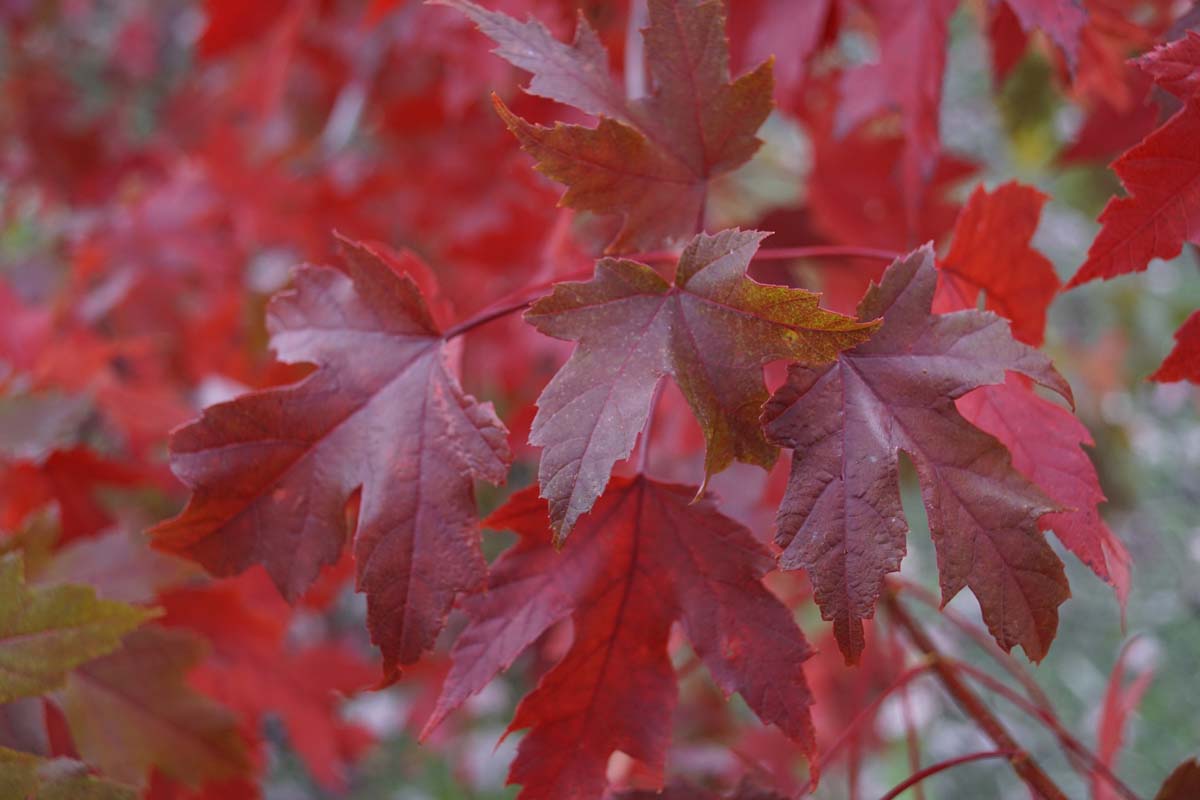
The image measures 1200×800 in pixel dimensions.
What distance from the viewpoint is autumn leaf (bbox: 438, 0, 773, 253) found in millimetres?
561

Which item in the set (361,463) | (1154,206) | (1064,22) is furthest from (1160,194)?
(361,463)

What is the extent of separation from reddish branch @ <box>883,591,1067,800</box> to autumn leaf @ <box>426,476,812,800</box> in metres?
0.20

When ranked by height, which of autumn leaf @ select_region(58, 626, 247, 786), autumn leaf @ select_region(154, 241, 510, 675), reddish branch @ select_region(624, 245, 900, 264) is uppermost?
reddish branch @ select_region(624, 245, 900, 264)

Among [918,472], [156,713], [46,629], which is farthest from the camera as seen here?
[156,713]

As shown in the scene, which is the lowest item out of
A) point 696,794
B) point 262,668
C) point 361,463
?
point 262,668

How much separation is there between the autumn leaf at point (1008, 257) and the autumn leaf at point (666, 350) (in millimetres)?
188

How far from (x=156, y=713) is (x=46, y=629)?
194mm

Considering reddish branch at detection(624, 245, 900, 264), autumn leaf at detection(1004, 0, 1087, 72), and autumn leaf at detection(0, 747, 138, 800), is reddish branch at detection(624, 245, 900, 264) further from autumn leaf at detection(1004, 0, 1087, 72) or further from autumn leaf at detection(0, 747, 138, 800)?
autumn leaf at detection(0, 747, 138, 800)

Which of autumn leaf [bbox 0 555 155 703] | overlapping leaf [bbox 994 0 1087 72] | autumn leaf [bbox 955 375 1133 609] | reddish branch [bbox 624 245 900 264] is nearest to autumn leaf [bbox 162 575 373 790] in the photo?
autumn leaf [bbox 0 555 155 703]

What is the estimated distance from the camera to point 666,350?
51 cm

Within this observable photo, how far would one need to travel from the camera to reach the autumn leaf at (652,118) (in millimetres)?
561

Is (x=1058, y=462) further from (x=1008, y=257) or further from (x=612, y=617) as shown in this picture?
(x=612, y=617)

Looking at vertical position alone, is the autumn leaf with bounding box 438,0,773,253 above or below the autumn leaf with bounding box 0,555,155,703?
above

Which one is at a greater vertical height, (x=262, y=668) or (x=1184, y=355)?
(x=1184, y=355)
